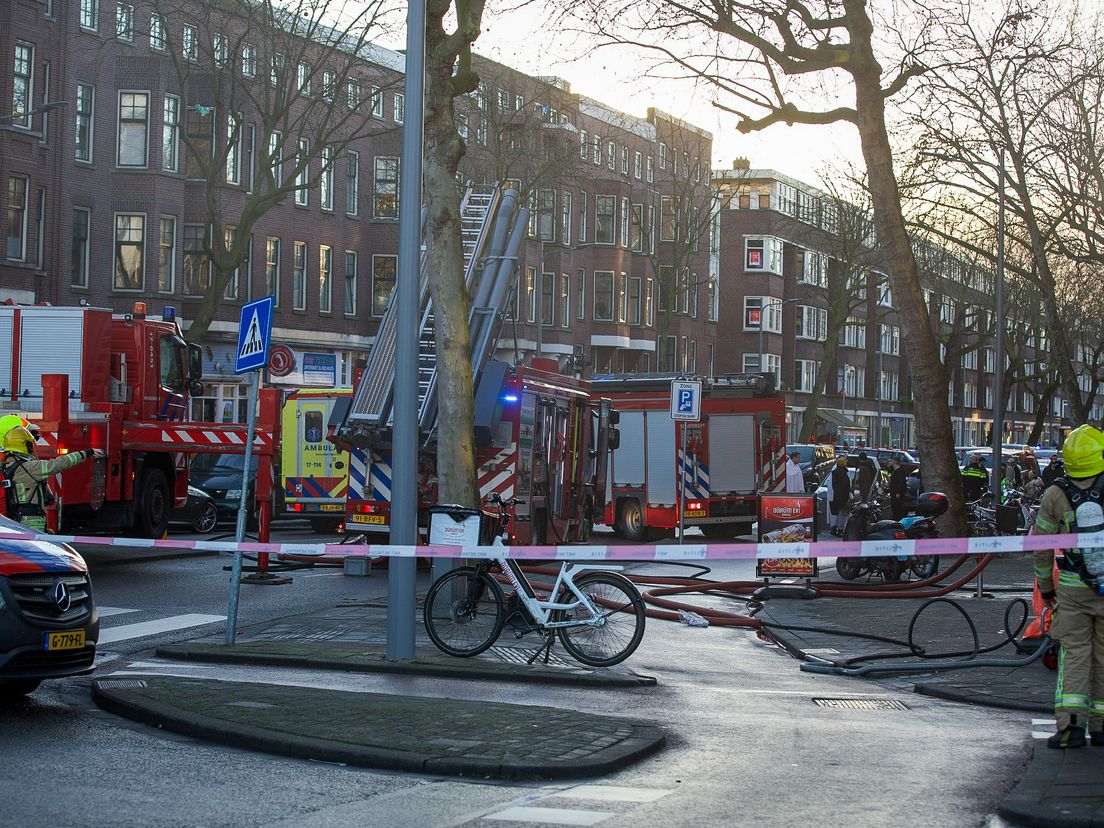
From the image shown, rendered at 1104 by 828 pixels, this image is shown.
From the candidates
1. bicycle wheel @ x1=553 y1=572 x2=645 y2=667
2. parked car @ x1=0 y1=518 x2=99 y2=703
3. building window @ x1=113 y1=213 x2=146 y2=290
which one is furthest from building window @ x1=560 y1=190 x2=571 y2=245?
parked car @ x1=0 y1=518 x2=99 y2=703

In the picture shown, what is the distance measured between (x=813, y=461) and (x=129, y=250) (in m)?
20.7

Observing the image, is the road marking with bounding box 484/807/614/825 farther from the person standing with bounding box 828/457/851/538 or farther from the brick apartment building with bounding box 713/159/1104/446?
the brick apartment building with bounding box 713/159/1104/446

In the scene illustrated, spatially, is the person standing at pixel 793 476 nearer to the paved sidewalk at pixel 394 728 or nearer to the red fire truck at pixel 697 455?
the red fire truck at pixel 697 455

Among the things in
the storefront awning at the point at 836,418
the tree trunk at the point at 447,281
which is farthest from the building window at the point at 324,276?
the storefront awning at the point at 836,418

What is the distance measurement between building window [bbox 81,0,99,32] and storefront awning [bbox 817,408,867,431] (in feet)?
184

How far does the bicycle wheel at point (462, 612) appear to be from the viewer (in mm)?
12125

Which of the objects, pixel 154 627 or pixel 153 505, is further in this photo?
pixel 153 505

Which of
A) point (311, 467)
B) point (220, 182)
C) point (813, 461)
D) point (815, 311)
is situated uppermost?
point (815, 311)

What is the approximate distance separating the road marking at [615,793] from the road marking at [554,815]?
0.33 metres

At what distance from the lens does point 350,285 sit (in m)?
52.6

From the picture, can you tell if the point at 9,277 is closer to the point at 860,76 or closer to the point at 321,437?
the point at 321,437

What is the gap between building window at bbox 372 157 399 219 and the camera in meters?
53.0

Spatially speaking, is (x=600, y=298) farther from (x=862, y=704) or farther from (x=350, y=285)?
(x=862, y=704)

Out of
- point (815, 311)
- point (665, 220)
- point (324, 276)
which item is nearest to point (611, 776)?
point (324, 276)
